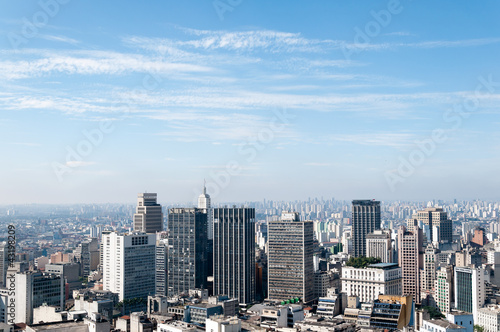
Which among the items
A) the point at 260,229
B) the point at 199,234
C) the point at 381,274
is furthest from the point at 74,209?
the point at 381,274

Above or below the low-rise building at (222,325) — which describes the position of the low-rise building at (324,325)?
below

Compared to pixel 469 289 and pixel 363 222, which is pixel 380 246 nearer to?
pixel 363 222

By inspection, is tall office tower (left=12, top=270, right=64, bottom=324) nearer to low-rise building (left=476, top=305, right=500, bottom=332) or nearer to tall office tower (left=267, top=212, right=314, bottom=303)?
tall office tower (left=267, top=212, right=314, bottom=303)

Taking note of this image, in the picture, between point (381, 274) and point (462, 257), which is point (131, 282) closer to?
point (381, 274)

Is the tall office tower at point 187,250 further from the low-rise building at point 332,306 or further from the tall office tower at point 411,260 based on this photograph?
the tall office tower at point 411,260

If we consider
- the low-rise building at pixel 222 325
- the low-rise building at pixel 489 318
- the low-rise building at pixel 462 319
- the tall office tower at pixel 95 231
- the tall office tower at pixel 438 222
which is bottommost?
the low-rise building at pixel 489 318

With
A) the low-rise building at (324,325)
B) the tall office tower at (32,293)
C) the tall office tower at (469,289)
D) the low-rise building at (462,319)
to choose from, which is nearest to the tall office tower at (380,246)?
the tall office tower at (469,289)

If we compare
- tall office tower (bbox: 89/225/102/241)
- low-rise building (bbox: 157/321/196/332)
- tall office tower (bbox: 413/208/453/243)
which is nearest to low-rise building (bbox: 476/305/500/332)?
low-rise building (bbox: 157/321/196/332)
